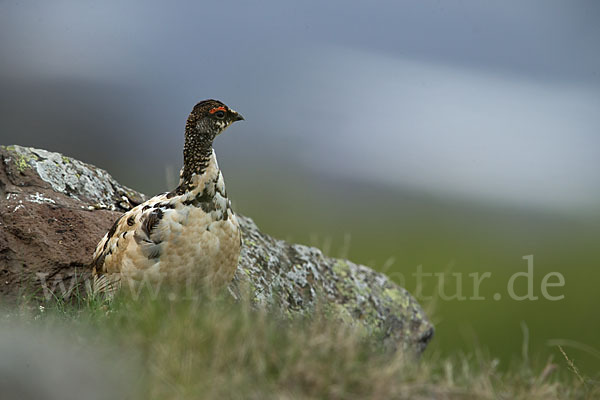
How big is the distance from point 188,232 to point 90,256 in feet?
6.42

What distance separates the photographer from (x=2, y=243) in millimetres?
7625

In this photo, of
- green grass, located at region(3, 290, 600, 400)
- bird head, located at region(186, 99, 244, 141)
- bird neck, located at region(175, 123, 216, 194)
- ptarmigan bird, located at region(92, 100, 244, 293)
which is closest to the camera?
green grass, located at region(3, 290, 600, 400)

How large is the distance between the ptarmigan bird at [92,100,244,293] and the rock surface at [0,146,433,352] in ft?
2.09

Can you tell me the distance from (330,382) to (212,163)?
130 inches

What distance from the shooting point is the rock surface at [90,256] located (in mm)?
7664

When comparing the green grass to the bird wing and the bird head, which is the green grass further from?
the bird head

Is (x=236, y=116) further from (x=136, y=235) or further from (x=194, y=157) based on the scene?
(x=136, y=235)

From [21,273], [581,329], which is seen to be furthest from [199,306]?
[581,329]

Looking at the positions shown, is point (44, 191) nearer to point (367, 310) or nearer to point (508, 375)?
point (367, 310)

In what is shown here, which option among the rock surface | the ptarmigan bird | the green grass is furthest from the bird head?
the green grass

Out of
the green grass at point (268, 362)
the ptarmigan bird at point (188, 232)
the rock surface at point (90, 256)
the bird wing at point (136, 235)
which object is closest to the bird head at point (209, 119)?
the ptarmigan bird at point (188, 232)

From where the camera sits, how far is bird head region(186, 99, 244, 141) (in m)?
7.02

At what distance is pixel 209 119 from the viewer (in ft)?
23.2

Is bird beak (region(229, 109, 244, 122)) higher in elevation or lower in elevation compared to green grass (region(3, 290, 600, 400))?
higher
